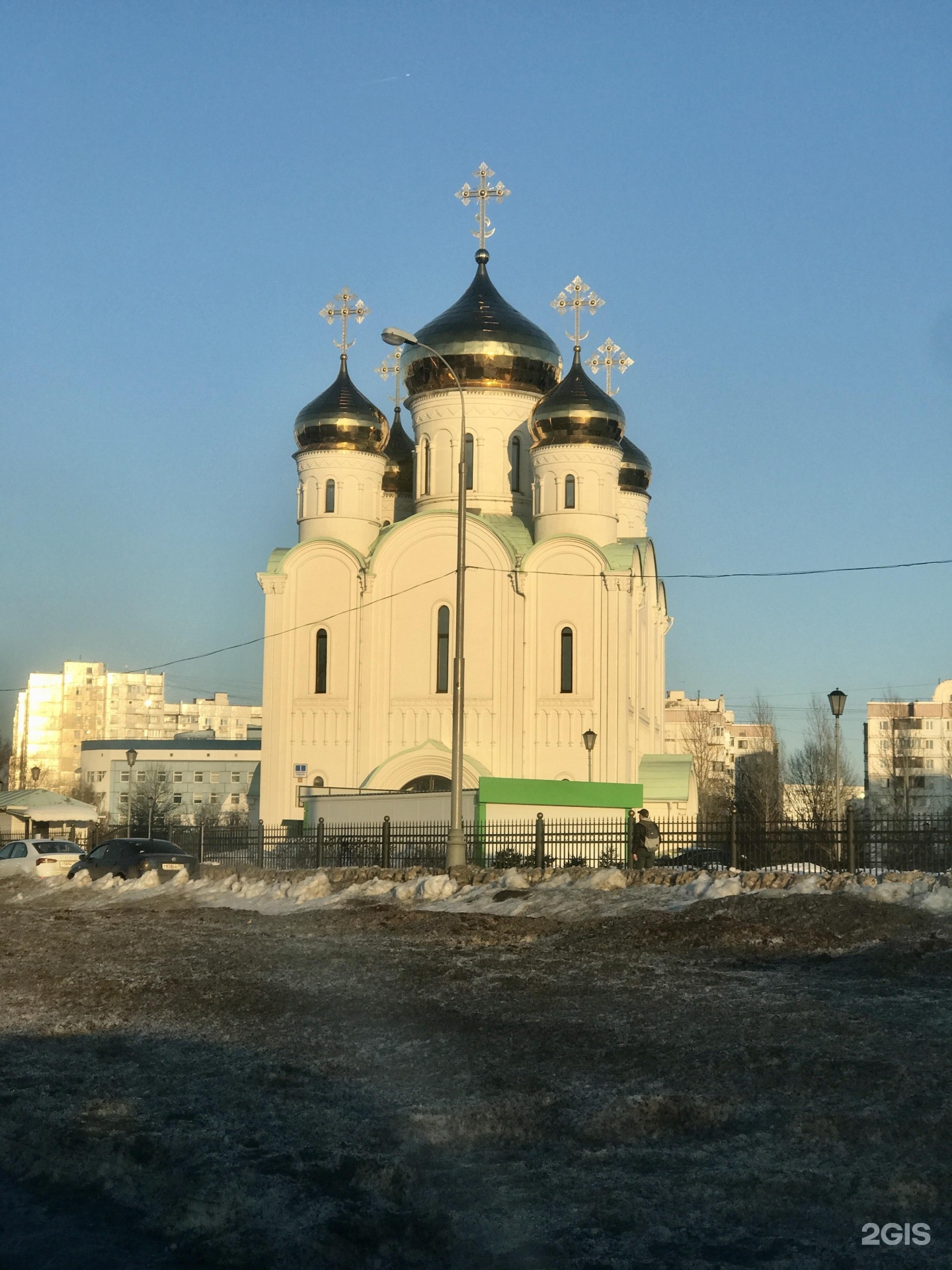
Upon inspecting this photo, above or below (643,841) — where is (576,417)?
above

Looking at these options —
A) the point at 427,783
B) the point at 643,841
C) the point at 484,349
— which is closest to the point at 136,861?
the point at 643,841

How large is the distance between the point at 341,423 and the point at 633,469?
11.4 metres

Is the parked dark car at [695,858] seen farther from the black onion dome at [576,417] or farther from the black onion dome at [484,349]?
the black onion dome at [484,349]

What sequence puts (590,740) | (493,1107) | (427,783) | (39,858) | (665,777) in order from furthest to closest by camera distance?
(665,777) → (427,783) → (590,740) → (39,858) → (493,1107)

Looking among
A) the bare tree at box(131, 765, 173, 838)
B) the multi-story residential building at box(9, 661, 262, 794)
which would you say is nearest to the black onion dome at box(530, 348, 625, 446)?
the bare tree at box(131, 765, 173, 838)

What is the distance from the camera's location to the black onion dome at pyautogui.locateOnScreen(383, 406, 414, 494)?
39125mm

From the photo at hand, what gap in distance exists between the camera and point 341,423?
3625cm

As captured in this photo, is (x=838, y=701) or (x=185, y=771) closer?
(x=838, y=701)

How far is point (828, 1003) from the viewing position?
28.7ft

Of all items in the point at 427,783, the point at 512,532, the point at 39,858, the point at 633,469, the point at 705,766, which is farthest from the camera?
the point at 705,766

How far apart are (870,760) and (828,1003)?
91878 millimetres

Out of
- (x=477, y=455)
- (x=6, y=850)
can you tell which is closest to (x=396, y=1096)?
(x=6, y=850)

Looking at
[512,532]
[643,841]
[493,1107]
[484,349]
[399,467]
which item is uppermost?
[484,349]

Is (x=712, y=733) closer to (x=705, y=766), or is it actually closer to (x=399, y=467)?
(x=705, y=766)
